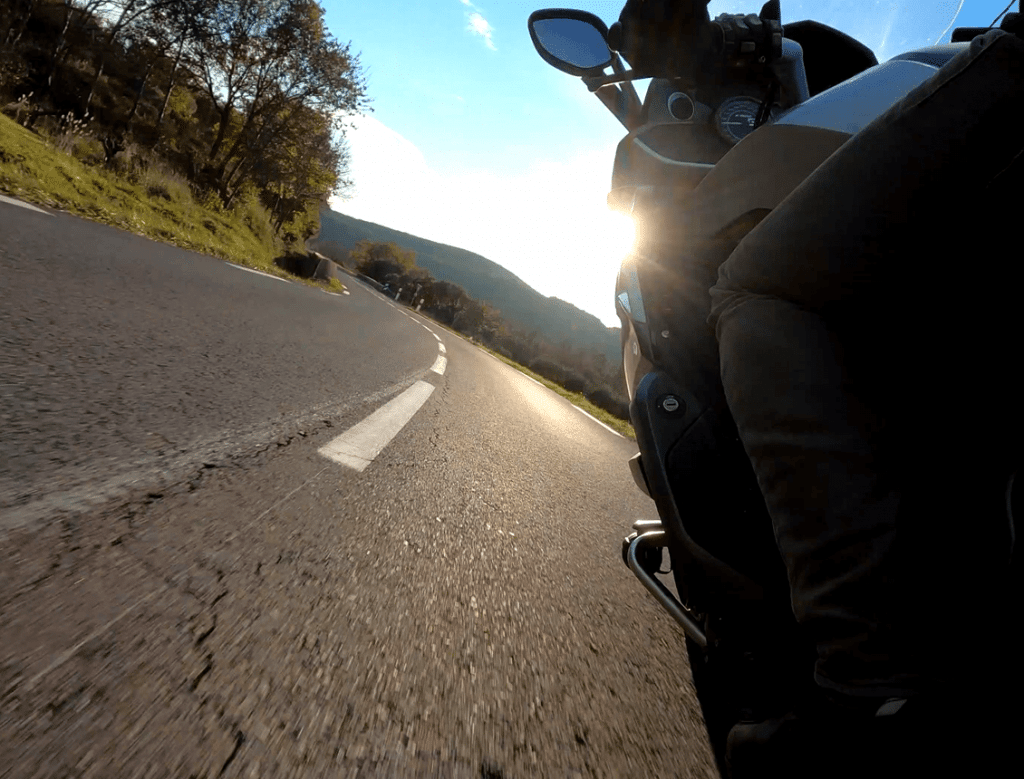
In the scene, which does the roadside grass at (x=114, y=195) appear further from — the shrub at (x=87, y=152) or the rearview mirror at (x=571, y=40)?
the rearview mirror at (x=571, y=40)

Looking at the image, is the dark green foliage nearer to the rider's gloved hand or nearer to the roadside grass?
the roadside grass

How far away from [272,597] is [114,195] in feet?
35.0

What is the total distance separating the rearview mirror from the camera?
6.41ft

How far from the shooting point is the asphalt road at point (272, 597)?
69 cm

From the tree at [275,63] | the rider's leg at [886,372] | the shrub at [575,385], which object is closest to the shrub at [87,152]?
the tree at [275,63]

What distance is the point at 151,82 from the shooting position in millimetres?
22578

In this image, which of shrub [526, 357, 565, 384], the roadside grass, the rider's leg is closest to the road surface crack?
the rider's leg

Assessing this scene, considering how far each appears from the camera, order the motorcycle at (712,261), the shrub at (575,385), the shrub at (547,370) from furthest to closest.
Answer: the shrub at (547,370) → the shrub at (575,385) → the motorcycle at (712,261)

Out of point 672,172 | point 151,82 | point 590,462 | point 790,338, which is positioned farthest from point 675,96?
point 151,82

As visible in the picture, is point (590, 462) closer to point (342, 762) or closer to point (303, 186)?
point (342, 762)

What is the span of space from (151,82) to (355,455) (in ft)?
97.6

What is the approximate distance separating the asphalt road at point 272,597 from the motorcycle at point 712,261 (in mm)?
271

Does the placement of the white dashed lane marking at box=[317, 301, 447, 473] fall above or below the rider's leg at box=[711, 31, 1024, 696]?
below

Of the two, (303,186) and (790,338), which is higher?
(303,186)
